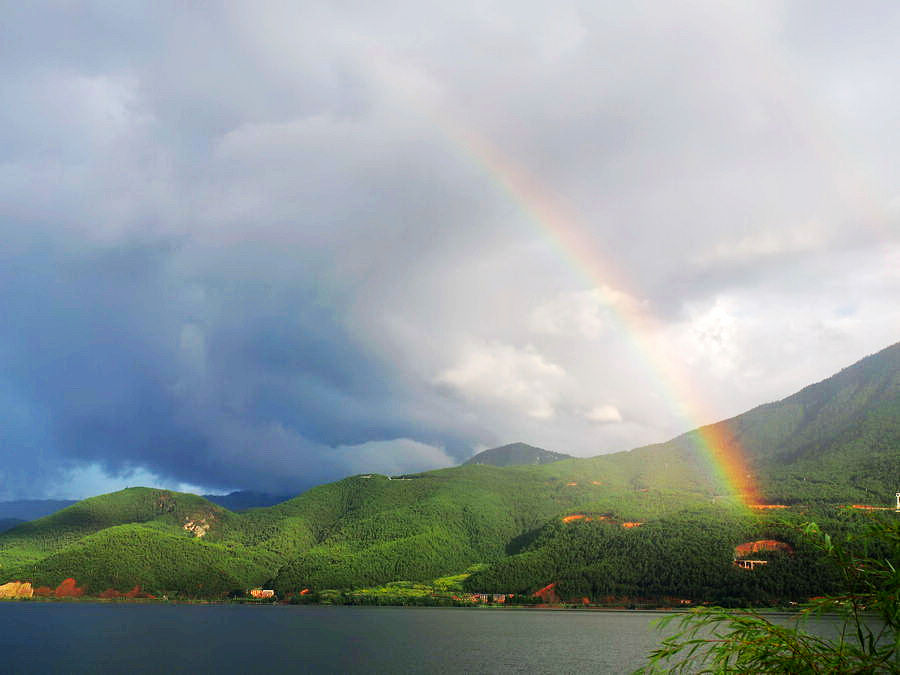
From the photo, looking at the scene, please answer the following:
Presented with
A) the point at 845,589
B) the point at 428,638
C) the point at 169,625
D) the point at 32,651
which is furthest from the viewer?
the point at 169,625

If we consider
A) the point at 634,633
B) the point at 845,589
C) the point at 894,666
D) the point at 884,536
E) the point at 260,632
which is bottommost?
the point at 634,633

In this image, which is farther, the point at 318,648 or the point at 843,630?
the point at 318,648

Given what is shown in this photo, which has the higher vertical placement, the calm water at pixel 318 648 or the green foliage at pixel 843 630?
the green foliage at pixel 843 630

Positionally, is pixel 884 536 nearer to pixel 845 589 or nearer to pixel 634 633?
Answer: pixel 845 589

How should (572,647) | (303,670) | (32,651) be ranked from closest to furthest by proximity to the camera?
1. (303,670)
2. (32,651)
3. (572,647)

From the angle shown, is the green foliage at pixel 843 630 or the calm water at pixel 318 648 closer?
the green foliage at pixel 843 630

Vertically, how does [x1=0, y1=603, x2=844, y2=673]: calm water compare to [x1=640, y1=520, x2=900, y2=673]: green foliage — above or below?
below

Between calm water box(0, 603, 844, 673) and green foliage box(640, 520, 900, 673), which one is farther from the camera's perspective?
calm water box(0, 603, 844, 673)

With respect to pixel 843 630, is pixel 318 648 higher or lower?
lower

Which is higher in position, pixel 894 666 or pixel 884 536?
pixel 884 536

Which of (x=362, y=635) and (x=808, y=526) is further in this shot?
(x=362, y=635)

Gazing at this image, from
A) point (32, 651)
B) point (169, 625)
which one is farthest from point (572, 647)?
point (169, 625)

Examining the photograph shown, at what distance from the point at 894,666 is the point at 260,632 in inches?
7524

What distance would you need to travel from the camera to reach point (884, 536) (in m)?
12.6
